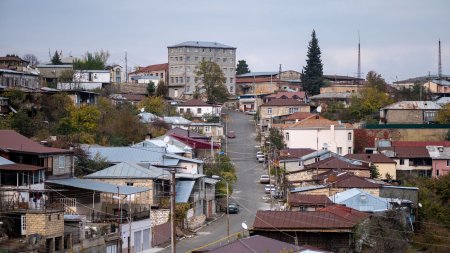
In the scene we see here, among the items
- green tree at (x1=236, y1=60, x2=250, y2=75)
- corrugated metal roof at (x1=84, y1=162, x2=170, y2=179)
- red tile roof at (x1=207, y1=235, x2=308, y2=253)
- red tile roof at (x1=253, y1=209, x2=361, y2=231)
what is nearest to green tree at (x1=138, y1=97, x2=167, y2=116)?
corrugated metal roof at (x1=84, y1=162, x2=170, y2=179)

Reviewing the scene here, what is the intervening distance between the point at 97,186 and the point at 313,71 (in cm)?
6124

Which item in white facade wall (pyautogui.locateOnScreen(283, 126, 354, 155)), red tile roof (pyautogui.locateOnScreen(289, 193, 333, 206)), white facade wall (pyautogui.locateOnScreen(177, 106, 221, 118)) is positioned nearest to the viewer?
red tile roof (pyautogui.locateOnScreen(289, 193, 333, 206))

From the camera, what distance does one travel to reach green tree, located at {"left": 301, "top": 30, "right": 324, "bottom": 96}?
93.0 metres

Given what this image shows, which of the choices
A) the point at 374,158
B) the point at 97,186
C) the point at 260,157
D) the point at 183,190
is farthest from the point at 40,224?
the point at 260,157

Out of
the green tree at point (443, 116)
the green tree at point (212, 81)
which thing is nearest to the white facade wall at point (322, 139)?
the green tree at point (443, 116)

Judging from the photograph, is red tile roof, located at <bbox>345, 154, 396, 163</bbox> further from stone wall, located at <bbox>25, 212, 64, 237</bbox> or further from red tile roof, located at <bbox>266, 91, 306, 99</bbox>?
stone wall, located at <bbox>25, 212, 64, 237</bbox>

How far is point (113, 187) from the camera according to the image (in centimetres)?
Result: 3512

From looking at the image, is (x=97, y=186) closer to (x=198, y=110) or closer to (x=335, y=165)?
(x=335, y=165)

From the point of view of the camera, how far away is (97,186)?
3456cm

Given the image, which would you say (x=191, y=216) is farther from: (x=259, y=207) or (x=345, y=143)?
(x=345, y=143)

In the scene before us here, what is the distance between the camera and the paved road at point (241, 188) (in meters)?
35.8

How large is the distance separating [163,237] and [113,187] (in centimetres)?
271

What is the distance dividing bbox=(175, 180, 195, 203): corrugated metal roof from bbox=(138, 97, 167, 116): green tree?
29.3 metres

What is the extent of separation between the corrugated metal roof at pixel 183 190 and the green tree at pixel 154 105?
29283mm
